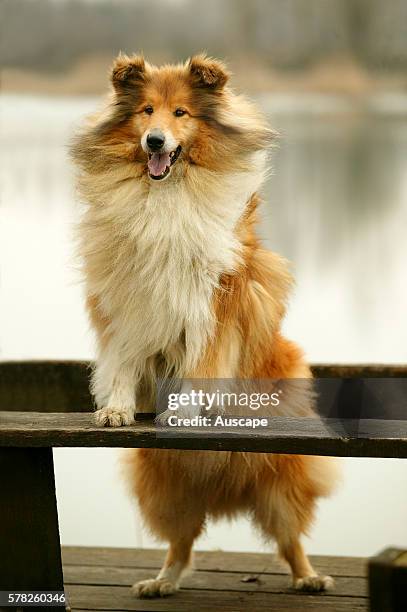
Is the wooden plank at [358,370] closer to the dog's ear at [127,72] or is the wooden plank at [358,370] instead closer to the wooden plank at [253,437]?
the wooden plank at [253,437]

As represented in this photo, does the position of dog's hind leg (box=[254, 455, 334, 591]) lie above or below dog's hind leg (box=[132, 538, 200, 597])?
above

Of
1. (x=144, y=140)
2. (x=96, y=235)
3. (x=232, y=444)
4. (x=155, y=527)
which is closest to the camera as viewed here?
(x=232, y=444)

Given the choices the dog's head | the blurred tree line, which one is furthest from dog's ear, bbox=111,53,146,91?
the blurred tree line

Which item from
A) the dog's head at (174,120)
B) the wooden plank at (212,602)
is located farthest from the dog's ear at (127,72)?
the wooden plank at (212,602)

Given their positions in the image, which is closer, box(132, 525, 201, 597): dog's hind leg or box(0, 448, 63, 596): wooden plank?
box(0, 448, 63, 596): wooden plank

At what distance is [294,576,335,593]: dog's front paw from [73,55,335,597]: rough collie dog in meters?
0.18

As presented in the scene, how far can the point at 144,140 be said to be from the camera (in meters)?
2.45

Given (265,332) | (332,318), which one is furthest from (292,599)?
(332,318)

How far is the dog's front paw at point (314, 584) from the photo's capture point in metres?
2.79

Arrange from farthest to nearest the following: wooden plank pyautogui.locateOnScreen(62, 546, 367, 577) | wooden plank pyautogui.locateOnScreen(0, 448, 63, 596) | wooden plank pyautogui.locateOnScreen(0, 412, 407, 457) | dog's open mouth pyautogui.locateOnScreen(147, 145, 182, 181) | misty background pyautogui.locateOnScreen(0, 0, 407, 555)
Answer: misty background pyautogui.locateOnScreen(0, 0, 407, 555)
wooden plank pyautogui.locateOnScreen(62, 546, 367, 577)
dog's open mouth pyautogui.locateOnScreen(147, 145, 182, 181)
wooden plank pyautogui.locateOnScreen(0, 448, 63, 596)
wooden plank pyautogui.locateOnScreen(0, 412, 407, 457)

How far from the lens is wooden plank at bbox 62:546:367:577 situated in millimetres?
3004

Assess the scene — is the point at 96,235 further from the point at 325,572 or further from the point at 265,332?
the point at 325,572

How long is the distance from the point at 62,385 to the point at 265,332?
0.93 meters

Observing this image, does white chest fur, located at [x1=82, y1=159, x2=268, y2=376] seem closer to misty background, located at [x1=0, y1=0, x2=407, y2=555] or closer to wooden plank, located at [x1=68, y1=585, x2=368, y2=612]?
wooden plank, located at [x1=68, y1=585, x2=368, y2=612]
